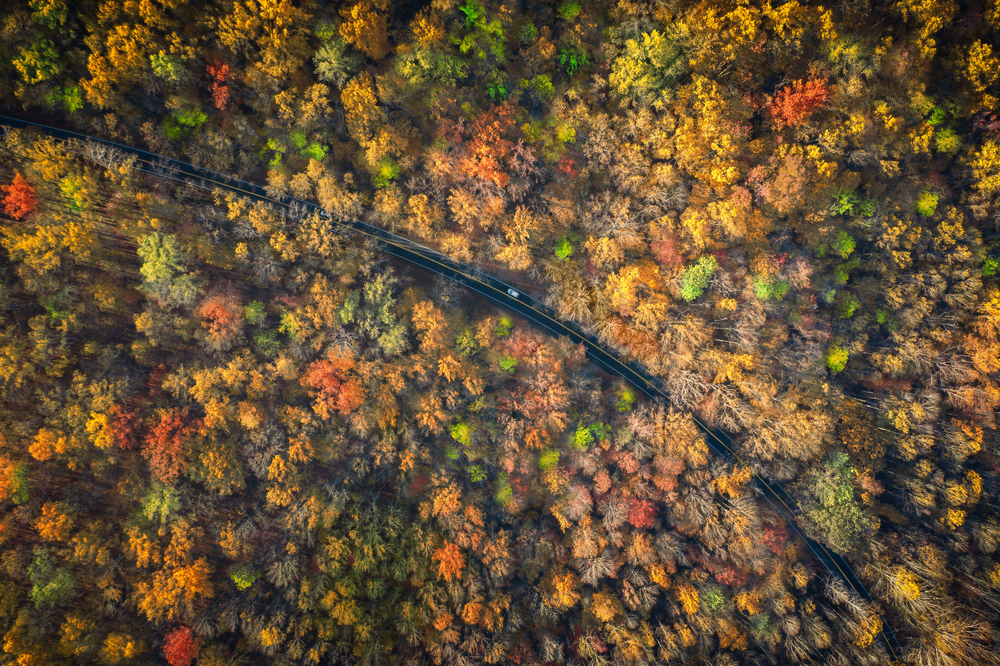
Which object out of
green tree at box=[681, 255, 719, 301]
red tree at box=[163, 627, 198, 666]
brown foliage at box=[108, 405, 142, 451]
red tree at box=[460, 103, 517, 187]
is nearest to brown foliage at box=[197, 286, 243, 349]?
brown foliage at box=[108, 405, 142, 451]

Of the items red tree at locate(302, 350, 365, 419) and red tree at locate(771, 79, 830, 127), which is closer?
red tree at locate(771, 79, 830, 127)

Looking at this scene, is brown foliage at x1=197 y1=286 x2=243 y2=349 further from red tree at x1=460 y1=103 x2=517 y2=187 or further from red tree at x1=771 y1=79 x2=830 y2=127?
red tree at x1=771 y1=79 x2=830 y2=127

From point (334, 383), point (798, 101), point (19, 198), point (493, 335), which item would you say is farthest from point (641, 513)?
point (19, 198)

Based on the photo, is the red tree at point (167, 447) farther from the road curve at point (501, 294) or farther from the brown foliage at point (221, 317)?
the road curve at point (501, 294)

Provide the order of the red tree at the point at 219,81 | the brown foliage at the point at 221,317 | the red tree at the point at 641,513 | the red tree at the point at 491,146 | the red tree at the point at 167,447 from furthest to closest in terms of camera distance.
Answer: the red tree at the point at 641,513 → the red tree at the point at 491,146 → the brown foliage at the point at 221,317 → the red tree at the point at 219,81 → the red tree at the point at 167,447

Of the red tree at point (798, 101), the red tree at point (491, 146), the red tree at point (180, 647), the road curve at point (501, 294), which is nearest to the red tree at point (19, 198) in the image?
the road curve at point (501, 294)

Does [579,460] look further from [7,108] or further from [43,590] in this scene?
[7,108]
